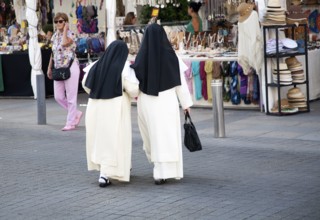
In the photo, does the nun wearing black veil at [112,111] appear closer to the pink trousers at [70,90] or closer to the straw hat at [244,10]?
the pink trousers at [70,90]

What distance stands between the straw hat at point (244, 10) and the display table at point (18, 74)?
18.9ft

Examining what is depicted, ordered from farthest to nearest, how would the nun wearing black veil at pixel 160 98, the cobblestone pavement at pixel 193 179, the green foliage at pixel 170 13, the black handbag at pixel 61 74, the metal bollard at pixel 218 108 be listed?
the green foliage at pixel 170 13
the black handbag at pixel 61 74
the metal bollard at pixel 218 108
the nun wearing black veil at pixel 160 98
the cobblestone pavement at pixel 193 179

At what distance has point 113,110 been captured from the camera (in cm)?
1002

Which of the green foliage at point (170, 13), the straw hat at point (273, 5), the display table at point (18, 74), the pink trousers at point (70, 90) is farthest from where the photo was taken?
the display table at point (18, 74)

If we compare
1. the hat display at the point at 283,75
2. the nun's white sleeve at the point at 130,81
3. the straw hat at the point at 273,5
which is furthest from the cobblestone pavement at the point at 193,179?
the straw hat at the point at 273,5

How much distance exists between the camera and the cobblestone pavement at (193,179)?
A: 880 cm

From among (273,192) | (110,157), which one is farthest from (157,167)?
(273,192)

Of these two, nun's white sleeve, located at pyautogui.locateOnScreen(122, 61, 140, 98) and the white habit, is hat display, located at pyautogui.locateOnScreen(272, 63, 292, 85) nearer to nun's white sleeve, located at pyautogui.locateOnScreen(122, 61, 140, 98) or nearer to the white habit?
the white habit

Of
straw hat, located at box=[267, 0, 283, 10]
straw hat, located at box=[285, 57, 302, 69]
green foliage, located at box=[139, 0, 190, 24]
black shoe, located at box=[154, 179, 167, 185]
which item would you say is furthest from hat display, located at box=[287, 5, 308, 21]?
black shoe, located at box=[154, 179, 167, 185]

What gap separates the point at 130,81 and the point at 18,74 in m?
10.5

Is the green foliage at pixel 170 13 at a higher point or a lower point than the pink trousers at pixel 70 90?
higher

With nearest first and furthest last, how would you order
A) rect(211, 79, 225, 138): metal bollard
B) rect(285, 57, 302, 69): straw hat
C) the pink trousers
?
rect(211, 79, 225, 138): metal bollard → the pink trousers → rect(285, 57, 302, 69): straw hat

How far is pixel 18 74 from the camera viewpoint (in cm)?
2006

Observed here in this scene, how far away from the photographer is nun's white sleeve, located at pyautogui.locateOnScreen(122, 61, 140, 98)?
32.8 ft
